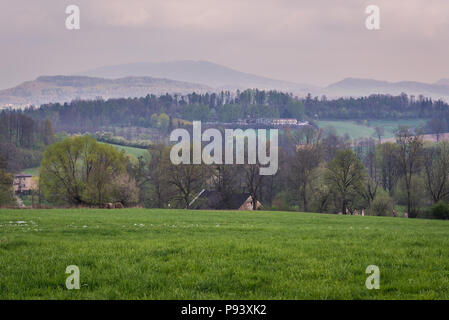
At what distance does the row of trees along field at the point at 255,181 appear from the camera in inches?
2539

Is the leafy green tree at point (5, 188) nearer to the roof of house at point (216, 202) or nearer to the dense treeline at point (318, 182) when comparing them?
the dense treeline at point (318, 182)

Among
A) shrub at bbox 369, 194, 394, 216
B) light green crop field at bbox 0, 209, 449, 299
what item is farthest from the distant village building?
light green crop field at bbox 0, 209, 449, 299

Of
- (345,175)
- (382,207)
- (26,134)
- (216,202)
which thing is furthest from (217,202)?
(26,134)

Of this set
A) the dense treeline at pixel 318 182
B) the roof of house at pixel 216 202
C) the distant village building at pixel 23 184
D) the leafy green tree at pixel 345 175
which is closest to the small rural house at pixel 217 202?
the roof of house at pixel 216 202

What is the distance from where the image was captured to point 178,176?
233 feet

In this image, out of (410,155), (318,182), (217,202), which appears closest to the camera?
(410,155)

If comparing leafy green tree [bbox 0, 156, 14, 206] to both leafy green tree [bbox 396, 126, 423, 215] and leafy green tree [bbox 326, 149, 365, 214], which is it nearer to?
leafy green tree [bbox 326, 149, 365, 214]

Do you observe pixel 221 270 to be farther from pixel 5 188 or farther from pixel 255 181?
pixel 255 181

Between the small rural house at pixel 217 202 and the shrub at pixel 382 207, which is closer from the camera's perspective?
the shrub at pixel 382 207

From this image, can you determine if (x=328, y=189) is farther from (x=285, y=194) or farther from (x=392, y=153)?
(x=392, y=153)

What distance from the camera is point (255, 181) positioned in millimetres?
78938

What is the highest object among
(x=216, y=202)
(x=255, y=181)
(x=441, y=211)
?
(x=255, y=181)
